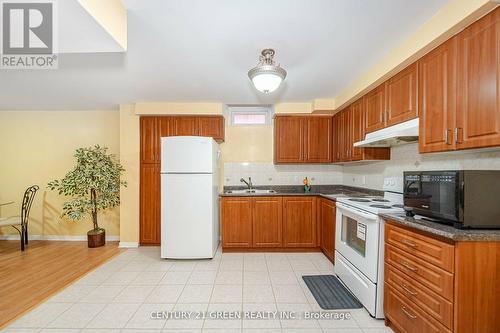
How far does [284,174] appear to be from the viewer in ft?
13.7

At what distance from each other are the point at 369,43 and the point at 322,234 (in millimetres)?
2610

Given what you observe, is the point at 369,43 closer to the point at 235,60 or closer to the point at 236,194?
the point at 235,60

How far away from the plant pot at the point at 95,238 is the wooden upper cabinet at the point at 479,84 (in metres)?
4.86

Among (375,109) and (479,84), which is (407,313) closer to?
(479,84)

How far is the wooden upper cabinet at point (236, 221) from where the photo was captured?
11.6ft

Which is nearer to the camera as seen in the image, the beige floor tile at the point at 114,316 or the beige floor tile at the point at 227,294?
the beige floor tile at the point at 114,316

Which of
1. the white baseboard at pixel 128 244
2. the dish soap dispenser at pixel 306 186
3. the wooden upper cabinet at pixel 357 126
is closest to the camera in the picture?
the wooden upper cabinet at pixel 357 126

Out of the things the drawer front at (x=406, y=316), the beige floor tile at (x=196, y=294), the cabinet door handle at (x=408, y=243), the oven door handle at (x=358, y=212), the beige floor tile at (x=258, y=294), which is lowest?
the beige floor tile at (x=196, y=294)

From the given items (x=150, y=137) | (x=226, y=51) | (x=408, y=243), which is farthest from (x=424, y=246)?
(x=150, y=137)

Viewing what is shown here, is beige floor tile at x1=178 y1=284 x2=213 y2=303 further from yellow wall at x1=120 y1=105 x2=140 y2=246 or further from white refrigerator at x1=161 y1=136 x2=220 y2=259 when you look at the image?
yellow wall at x1=120 y1=105 x2=140 y2=246

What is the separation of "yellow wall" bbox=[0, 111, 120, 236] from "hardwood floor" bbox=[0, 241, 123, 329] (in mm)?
566

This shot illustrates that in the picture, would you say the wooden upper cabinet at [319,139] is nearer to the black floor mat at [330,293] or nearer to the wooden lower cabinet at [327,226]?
the wooden lower cabinet at [327,226]

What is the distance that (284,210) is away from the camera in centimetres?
357

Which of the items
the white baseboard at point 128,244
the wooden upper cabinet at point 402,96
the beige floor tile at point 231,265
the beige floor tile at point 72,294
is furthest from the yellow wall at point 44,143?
the wooden upper cabinet at point 402,96
